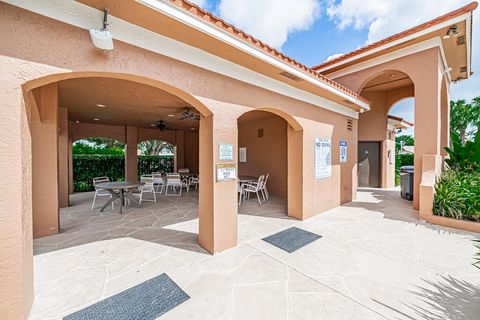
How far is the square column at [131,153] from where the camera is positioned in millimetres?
11531

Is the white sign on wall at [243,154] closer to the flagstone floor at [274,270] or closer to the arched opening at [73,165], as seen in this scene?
the arched opening at [73,165]

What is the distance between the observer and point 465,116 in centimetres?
A: 1767

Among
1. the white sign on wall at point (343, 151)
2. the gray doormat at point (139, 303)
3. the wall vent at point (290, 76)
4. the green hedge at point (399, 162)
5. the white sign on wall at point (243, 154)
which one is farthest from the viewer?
the green hedge at point (399, 162)

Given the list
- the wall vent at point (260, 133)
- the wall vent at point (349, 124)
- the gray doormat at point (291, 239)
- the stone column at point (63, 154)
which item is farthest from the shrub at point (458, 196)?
the stone column at point (63, 154)

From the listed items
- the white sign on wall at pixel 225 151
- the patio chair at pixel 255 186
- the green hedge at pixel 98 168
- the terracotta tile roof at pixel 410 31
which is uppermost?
the terracotta tile roof at pixel 410 31

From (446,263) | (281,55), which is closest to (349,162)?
(446,263)

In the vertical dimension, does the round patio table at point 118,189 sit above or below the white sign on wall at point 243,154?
below

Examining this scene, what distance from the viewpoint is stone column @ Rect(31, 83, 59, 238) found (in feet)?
14.5

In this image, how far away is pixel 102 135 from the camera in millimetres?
10992

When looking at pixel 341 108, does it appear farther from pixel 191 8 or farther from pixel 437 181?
pixel 191 8

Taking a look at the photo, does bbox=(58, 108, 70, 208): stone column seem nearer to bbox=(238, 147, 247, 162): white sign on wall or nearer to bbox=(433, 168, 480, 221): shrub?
bbox=(238, 147, 247, 162): white sign on wall

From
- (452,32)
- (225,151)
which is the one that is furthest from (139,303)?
(452,32)

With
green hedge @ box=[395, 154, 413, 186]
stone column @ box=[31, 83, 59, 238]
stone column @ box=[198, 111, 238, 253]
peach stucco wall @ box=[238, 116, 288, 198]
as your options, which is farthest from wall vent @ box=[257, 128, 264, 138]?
green hedge @ box=[395, 154, 413, 186]

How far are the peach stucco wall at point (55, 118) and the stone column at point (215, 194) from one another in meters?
0.02
